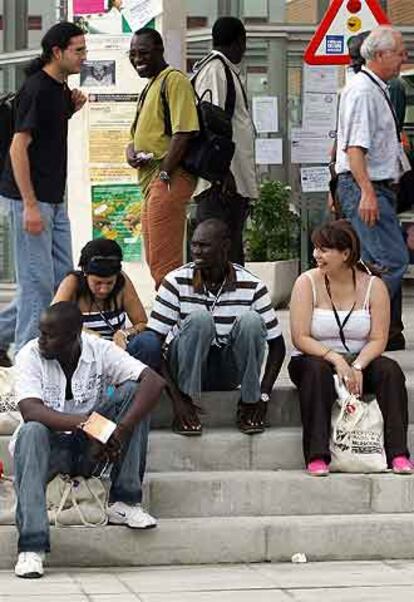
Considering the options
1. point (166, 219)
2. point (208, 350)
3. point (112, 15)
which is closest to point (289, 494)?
point (208, 350)

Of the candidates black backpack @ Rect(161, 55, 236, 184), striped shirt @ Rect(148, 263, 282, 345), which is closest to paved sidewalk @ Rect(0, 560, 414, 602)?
striped shirt @ Rect(148, 263, 282, 345)

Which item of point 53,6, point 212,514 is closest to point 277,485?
point 212,514

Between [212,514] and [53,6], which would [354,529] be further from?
[53,6]

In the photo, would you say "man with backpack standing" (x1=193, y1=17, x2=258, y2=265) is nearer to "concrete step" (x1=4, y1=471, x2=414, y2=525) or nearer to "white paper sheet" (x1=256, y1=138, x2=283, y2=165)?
"concrete step" (x1=4, y1=471, x2=414, y2=525)

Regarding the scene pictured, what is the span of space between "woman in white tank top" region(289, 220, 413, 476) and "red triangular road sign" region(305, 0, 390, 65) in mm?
3341

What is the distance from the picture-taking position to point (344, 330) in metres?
8.22

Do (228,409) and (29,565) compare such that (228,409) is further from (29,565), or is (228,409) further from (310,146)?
(310,146)

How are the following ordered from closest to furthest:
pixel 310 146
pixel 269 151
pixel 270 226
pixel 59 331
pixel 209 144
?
pixel 59 331, pixel 209 144, pixel 270 226, pixel 310 146, pixel 269 151

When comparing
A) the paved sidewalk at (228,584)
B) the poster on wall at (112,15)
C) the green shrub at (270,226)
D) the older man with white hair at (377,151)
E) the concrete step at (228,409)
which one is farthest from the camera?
the green shrub at (270,226)

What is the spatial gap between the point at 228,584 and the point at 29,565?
0.87 metres

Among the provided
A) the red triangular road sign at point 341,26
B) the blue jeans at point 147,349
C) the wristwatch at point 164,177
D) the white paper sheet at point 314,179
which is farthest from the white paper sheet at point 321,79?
the blue jeans at point 147,349

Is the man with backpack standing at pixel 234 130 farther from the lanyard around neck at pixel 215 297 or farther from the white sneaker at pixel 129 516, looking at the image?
the white sneaker at pixel 129 516

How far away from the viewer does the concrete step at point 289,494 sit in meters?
7.84

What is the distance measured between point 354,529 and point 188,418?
104 centimetres
